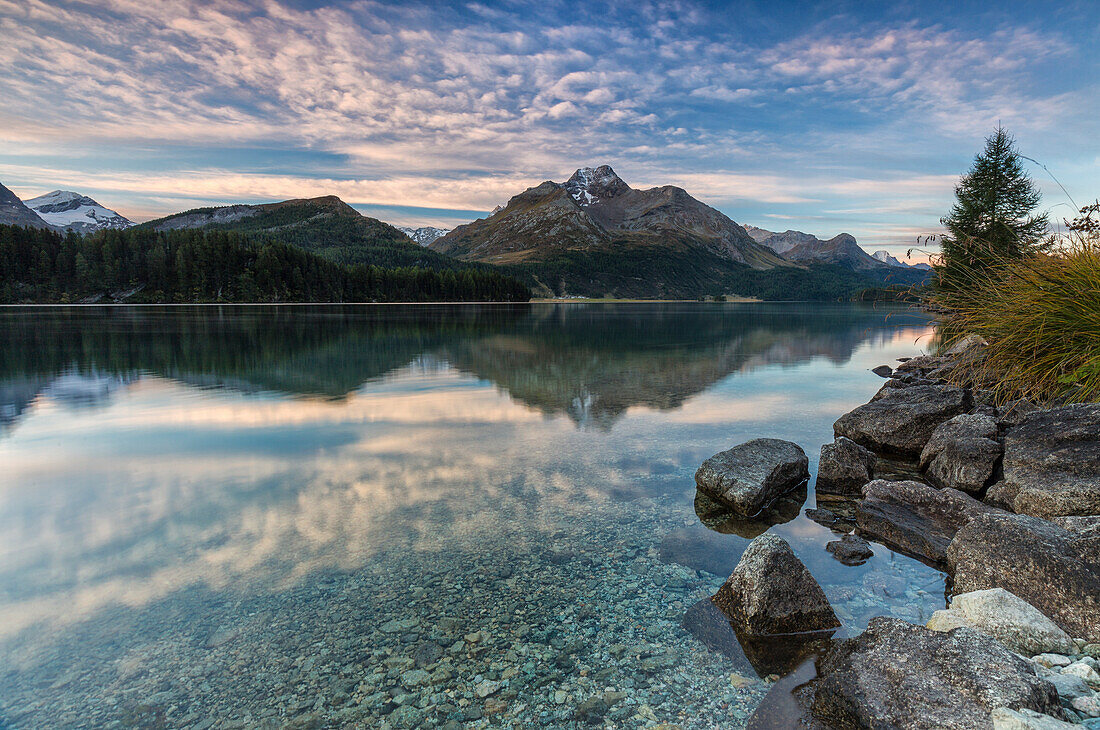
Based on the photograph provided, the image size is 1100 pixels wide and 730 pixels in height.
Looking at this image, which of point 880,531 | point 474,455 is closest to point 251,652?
point 474,455

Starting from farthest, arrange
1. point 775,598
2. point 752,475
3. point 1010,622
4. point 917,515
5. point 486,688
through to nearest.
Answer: point 752,475, point 917,515, point 775,598, point 486,688, point 1010,622

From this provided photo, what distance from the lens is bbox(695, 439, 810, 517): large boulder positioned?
1149cm

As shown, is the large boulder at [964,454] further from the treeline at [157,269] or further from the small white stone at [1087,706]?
the treeline at [157,269]

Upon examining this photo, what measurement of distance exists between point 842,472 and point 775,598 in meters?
6.84

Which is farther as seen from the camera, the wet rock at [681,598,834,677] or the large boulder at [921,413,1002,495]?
the large boulder at [921,413,1002,495]

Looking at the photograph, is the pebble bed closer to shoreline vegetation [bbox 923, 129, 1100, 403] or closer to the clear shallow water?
the clear shallow water

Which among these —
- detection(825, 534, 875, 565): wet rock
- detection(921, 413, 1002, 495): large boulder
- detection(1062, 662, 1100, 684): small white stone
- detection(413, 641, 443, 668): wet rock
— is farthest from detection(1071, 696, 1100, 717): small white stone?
detection(921, 413, 1002, 495): large boulder

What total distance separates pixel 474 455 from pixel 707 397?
46.3 ft

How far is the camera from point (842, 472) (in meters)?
12.8

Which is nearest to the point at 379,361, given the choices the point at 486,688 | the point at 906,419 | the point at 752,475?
the point at 752,475

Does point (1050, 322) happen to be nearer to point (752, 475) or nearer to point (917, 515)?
point (917, 515)

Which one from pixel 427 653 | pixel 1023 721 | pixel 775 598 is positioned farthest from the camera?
pixel 775 598

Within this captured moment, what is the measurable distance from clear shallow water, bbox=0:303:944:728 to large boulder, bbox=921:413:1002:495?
11.9ft

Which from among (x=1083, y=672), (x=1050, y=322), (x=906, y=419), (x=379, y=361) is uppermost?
(x=1050, y=322)
